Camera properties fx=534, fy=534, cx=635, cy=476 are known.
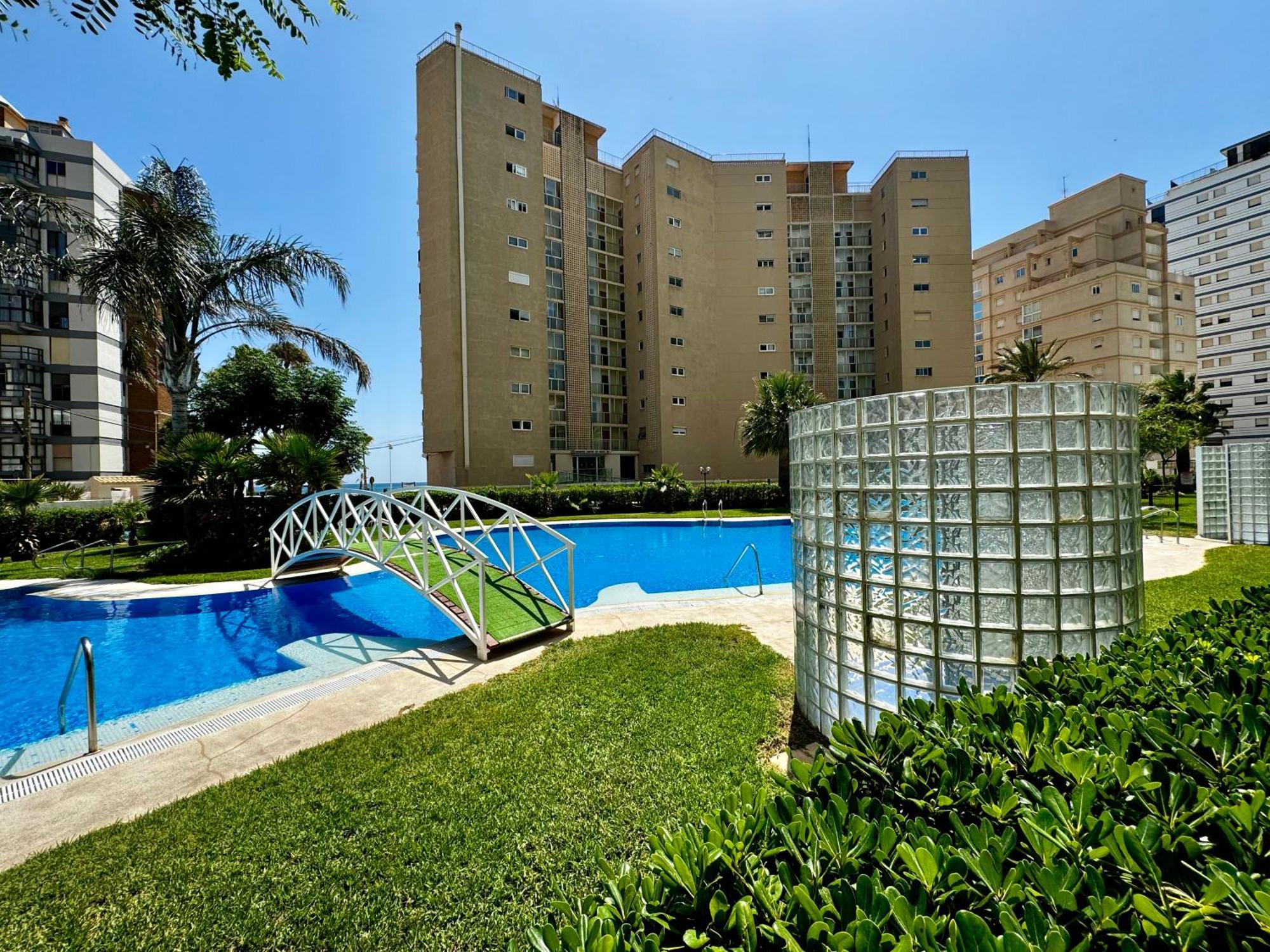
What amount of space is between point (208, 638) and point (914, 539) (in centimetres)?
1125

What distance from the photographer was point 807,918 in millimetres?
1264

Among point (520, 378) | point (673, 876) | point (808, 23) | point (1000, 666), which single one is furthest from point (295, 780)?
point (520, 378)

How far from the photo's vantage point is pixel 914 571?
378cm

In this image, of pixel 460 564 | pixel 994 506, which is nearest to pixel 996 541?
pixel 994 506

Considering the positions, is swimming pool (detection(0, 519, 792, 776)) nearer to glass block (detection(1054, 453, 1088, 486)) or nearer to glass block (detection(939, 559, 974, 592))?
glass block (detection(939, 559, 974, 592))

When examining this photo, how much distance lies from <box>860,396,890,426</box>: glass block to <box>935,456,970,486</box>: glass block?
475 mm

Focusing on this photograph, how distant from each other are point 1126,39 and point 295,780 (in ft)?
50.7

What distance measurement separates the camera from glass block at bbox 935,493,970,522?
3664 millimetres

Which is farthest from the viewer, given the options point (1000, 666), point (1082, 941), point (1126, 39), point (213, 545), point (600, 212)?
point (600, 212)

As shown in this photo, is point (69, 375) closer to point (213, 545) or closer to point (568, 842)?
point (213, 545)

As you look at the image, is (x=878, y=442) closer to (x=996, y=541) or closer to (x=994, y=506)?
(x=994, y=506)

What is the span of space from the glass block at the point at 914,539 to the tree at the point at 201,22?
188 inches

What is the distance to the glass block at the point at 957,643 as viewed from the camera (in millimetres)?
3656

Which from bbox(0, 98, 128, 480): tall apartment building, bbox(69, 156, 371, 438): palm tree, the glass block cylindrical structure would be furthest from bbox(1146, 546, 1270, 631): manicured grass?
bbox(0, 98, 128, 480): tall apartment building
